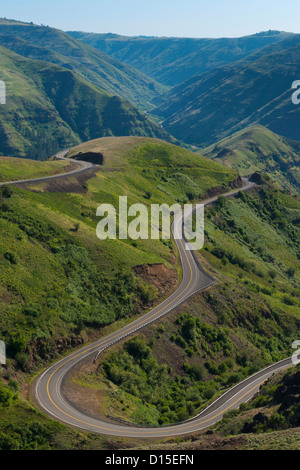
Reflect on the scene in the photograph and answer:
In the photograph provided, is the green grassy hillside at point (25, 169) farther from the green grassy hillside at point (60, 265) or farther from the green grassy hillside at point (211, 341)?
the green grassy hillside at point (211, 341)

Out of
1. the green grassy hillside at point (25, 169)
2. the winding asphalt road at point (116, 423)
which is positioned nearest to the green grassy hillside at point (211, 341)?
the winding asphalt road at point (116, 423)

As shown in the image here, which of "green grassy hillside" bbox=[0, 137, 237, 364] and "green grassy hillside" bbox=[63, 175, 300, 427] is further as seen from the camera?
"green grassy hillside" bbox=[0, 137, 237, 364]

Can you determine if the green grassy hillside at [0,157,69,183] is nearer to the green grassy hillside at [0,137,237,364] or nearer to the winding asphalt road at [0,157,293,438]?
the green grassy hillside at [0,137,237,364]

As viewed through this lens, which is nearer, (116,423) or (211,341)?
(116,423)

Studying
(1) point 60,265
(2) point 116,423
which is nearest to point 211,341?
(1) point 60,265

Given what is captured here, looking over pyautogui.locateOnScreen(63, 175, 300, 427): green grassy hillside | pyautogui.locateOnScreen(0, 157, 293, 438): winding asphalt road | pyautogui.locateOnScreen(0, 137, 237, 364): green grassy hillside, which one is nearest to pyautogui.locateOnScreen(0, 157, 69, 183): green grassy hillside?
pyautogui.locateOnScreen(0, 137, 237, 364): green grassy hillside

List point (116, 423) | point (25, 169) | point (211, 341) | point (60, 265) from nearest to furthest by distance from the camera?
point (116, 423)
point (60, 265)
point (211, 341)
point (25, 169)

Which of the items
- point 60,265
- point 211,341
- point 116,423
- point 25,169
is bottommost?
point 211,341

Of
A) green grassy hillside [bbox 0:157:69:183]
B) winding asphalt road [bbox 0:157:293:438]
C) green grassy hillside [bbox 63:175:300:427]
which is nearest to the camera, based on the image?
winding asphalt road [bbox 0:157:293:438]

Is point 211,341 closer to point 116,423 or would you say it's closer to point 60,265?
point 60,265

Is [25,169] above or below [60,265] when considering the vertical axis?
above

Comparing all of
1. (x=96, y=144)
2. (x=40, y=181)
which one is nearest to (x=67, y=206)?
(x=40, y=181)
